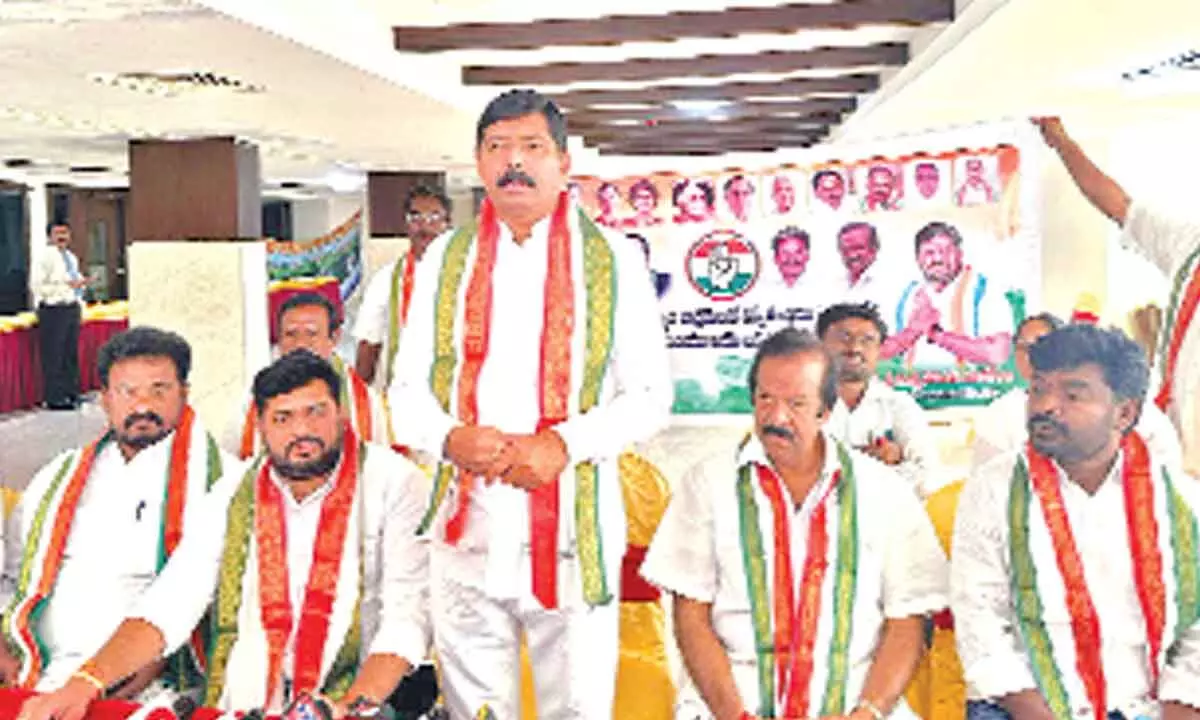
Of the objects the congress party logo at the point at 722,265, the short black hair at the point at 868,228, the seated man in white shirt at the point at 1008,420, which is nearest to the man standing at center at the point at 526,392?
the seated man in white shirt at the point at 1008,420

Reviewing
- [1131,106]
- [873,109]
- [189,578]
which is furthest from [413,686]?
[1131,106]

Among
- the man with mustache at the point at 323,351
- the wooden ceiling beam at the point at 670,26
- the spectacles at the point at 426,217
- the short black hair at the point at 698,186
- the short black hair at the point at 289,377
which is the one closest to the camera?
the short black hair at the point at 289,377

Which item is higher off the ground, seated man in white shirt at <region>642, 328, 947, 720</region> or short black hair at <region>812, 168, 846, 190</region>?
short black hair at <region>812, 168, 846, 190</region>

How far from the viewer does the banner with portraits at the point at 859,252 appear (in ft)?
19.4

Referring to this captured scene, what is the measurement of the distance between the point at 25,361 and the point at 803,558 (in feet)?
33.6

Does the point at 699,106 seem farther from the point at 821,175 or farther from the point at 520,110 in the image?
the point at 520,110

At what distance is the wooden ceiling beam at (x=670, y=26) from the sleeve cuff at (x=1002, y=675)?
2952 mm

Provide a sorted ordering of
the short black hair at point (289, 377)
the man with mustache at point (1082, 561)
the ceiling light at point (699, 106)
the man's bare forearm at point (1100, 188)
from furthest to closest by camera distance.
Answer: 1. the ceiling light at point (699, 106)
2. the man's bare forearm at point (1100, 188)
3. the short black hair at point (289, 377)
4. the man with mustache at point (1082, 561)

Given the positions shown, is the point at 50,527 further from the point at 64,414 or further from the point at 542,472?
the point at 64,414

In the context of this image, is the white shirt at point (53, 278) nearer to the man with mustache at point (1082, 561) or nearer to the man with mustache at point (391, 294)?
the man with mustache at point (391, 294)

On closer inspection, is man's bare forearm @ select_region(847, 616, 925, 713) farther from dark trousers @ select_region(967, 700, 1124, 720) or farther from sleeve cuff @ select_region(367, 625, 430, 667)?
sleeve cuff @ select_region(367, 625, 430, 667)

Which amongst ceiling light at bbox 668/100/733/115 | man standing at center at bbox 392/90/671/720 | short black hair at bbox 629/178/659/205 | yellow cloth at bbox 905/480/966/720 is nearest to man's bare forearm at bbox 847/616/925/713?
yellow cloth at bbox 905/480/966/720

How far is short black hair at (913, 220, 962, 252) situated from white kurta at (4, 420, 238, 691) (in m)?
4.24

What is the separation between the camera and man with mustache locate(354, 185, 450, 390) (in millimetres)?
4141
